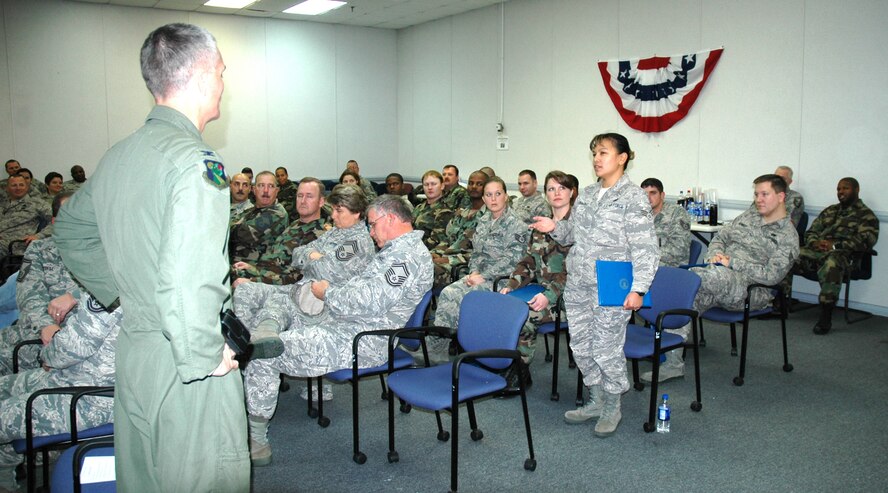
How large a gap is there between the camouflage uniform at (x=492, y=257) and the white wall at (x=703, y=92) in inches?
135

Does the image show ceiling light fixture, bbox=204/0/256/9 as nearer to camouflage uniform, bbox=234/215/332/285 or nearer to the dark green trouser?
camouflage uniform, bbox=234/215/332/285

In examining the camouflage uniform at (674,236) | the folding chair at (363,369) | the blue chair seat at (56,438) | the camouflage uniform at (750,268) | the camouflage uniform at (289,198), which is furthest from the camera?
the camouflage uniform at (289,198)

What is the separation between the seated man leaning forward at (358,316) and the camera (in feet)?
10.7

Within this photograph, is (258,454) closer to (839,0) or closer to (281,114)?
(839,0)

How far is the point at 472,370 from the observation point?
10.8ft

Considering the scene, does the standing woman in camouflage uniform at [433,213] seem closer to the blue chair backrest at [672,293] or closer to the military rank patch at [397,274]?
the blue chair backrest at [672,293]

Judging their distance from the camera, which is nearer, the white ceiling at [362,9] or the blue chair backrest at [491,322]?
the blue chair backrest at [491,322]

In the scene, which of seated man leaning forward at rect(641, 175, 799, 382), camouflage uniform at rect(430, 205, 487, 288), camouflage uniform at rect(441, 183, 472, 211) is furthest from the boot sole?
camouflage uniform at rect(441, 183, 472, 211)

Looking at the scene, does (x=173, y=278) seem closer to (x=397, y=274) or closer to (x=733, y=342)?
(x=397, y=274)

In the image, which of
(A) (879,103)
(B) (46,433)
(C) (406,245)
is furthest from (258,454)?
(A) (879,103)

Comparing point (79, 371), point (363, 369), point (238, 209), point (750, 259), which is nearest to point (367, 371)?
point (363, 369)

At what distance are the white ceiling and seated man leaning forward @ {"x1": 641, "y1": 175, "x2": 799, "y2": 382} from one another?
245 inches

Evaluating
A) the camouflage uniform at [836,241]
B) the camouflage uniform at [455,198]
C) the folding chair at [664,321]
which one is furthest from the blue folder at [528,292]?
the camouflage uniform at [836,241]

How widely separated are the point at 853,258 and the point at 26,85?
10.7 metres
